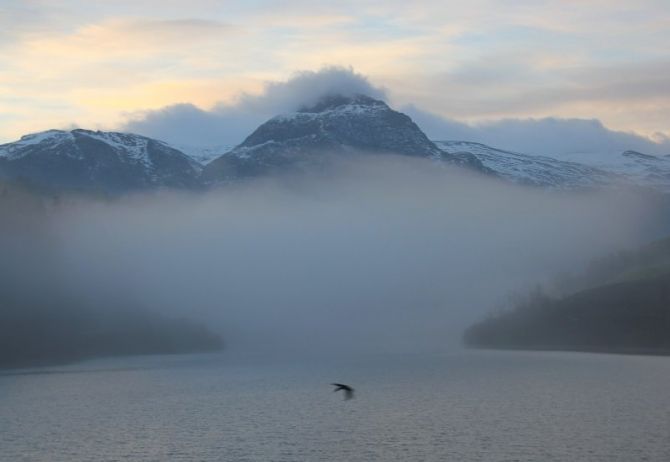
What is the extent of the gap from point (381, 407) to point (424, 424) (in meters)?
27.2

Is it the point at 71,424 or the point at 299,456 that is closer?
the point at 299,456

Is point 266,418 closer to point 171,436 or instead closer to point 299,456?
point 171,436

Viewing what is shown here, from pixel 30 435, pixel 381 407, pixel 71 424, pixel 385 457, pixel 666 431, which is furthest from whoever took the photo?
pixel 381 407

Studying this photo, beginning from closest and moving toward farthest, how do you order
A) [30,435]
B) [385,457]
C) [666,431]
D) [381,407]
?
[385,457]
[666,431]
[30,435]
[381,407]

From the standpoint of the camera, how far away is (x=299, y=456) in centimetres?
13562

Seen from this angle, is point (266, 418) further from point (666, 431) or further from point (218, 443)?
point (666, 431)

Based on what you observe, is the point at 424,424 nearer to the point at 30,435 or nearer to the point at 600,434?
the point at 600,434

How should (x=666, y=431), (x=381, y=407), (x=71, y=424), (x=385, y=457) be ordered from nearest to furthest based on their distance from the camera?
(x=385, y=457) → (x=666, y=431) → (x=71, y=424) → (x=381, y=407)

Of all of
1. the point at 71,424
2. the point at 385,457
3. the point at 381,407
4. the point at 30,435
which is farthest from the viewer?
the point at 381,407

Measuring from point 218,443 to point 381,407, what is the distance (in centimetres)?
4611

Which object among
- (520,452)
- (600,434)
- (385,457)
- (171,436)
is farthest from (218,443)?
(600,434)

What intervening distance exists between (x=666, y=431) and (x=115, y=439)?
7562cm

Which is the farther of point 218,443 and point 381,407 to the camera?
point 381,407

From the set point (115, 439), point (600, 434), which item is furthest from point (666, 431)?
point (115, 439)
